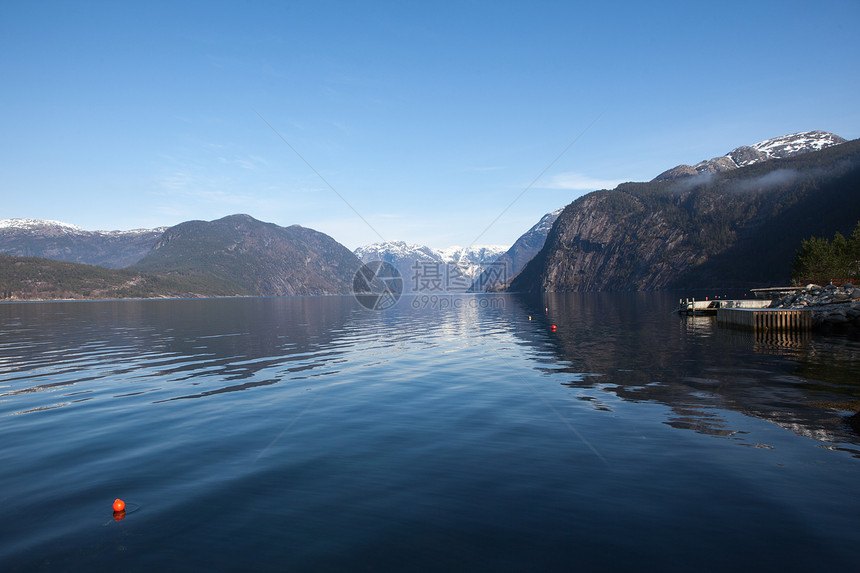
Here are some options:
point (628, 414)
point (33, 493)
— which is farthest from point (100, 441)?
point (628, 414)

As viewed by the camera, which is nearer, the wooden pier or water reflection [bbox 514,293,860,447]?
water reflection [bbox 514,293,860,447]

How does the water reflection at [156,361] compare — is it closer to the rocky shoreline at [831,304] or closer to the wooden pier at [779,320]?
the wooden pier at [779,320]

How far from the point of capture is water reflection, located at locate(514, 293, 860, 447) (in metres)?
19.5

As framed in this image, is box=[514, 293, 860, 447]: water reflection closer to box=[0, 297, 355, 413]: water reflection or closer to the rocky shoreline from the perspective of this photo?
the rocky shoreline

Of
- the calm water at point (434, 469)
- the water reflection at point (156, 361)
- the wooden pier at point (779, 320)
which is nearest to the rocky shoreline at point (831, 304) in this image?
the wooden pier at point (779, 320)

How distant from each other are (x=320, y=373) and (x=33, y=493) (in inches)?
789

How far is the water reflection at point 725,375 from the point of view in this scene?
19500 mm

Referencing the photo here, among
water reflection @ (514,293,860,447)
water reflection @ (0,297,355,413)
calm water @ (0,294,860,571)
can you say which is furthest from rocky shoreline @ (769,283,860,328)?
water reflection @ (0,297,355,413)

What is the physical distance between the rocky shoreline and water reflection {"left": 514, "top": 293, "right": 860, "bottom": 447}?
6.19 metres

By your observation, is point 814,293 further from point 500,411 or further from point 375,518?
point 375,518

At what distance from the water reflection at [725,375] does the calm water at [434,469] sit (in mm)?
278

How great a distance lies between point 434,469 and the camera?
47.1 feet

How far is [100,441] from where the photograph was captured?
58.1 feet

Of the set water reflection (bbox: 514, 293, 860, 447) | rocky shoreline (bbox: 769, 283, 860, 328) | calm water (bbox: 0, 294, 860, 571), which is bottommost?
water reflection (bbox: 514, 293, 860, 447)
